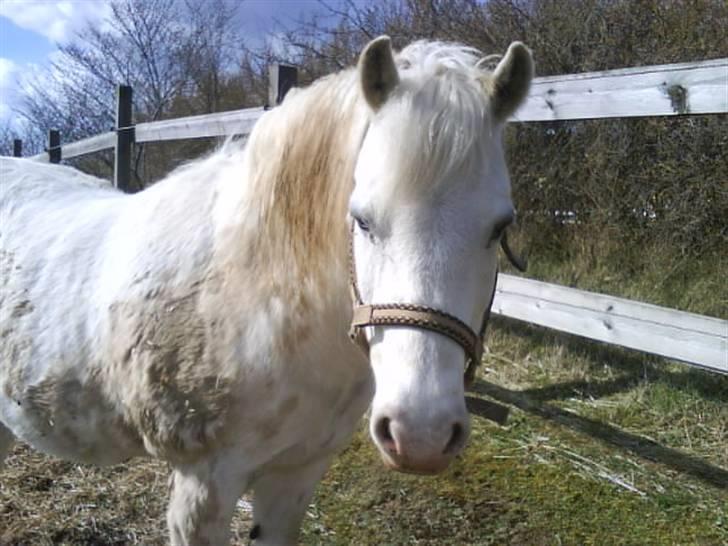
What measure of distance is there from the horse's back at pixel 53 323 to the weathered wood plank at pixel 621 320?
7.12 ft

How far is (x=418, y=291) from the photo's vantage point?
3.94 ft

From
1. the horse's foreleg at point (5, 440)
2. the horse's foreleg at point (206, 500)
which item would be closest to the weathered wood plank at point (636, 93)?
the horse's foreleg at point (206, 500)

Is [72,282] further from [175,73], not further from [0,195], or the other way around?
[175,73]

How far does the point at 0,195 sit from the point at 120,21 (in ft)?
48.2

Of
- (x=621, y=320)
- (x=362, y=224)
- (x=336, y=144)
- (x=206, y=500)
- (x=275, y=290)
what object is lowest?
(x=206, y=500)

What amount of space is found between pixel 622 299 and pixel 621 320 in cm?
11

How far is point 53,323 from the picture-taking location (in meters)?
1.97

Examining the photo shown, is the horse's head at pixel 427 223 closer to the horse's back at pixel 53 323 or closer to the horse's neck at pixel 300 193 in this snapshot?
the horse's neck at pixel 300 193

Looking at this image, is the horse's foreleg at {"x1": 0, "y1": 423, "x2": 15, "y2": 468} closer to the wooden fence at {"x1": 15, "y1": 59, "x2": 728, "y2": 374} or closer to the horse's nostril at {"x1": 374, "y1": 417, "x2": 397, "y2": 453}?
the horse's nostril at {"x1": 374, "y1": 417, "x2": 397, "y2": 453}

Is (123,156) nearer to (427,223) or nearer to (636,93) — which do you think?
(636,93)

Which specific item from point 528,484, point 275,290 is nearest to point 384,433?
point 275,290

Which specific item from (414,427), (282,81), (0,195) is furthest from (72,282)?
(282,81)

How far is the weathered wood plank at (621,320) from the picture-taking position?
2.63 meters

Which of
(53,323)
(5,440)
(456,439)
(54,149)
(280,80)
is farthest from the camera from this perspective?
(54,149)
